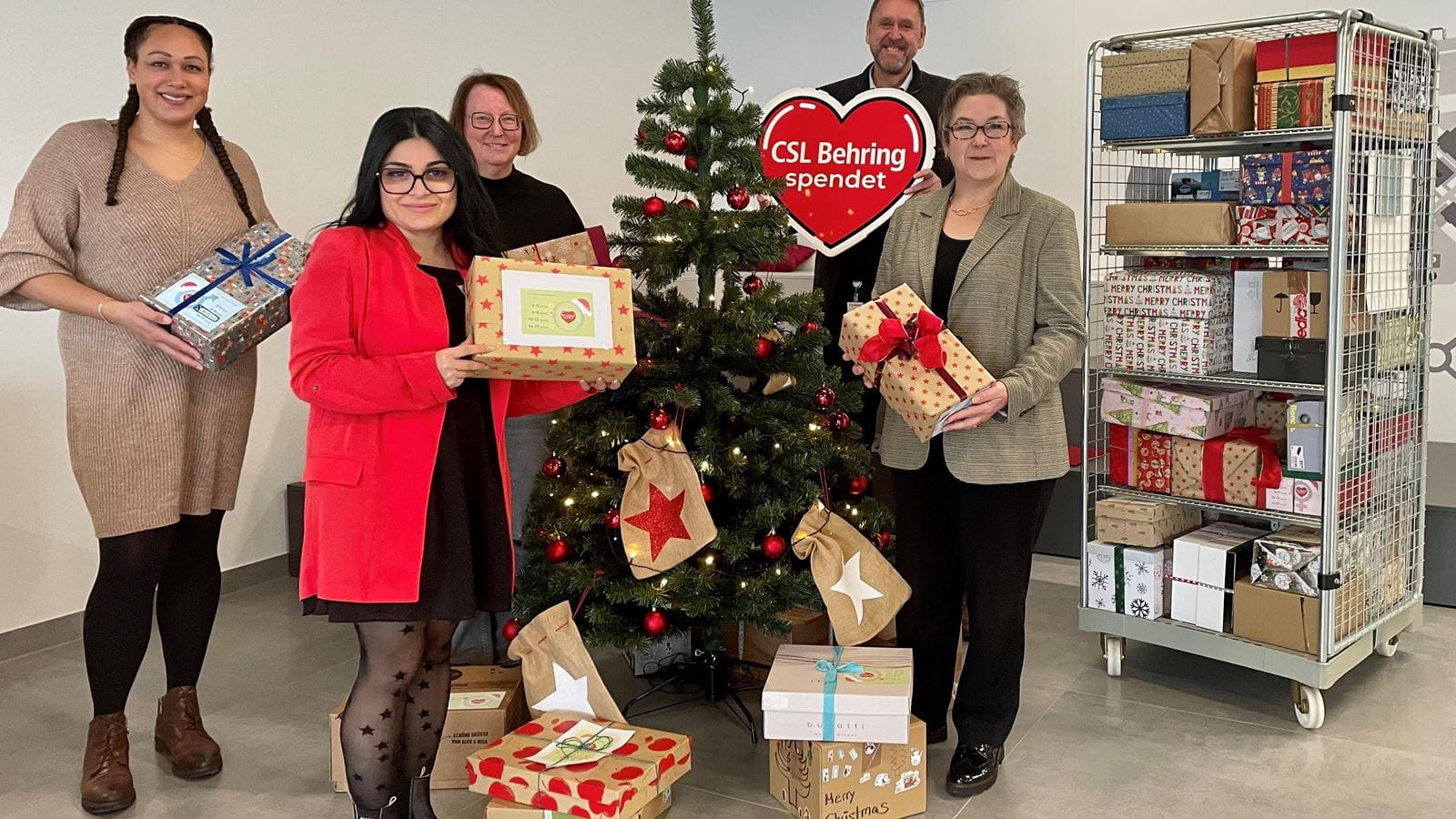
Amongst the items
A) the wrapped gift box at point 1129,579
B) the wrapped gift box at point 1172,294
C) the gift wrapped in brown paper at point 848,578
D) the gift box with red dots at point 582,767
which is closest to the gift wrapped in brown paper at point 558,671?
the gift box with red dots at point 582,767

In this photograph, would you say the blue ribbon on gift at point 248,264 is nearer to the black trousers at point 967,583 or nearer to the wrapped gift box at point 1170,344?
the black trousers at point 967,583

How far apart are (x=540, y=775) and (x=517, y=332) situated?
0.88m

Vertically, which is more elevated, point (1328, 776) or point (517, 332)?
point (517, 332)

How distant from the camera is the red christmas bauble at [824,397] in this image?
9.65 feet

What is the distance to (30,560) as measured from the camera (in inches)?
155

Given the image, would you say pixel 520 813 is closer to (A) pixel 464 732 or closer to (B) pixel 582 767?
(B) pixel 582 767

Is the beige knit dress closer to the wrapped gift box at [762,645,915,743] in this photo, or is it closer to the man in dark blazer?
the wrapped gift box at [762,645,915,743]

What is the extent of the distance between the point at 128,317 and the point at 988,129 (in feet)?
5.99

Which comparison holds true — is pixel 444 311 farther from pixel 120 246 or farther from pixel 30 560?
pixel 30 560

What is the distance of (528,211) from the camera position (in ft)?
10.8

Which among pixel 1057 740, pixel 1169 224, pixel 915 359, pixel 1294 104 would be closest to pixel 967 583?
pixel 915 359

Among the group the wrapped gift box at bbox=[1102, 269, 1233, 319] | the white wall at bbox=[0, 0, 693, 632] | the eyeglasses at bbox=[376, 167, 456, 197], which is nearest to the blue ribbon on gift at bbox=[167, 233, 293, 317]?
the eyeglasses at bbox=[376, 167, 456, 197]

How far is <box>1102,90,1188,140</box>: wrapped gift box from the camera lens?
3266 millimetres

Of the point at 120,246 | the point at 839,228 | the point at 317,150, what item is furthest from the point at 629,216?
the point at 317,150
